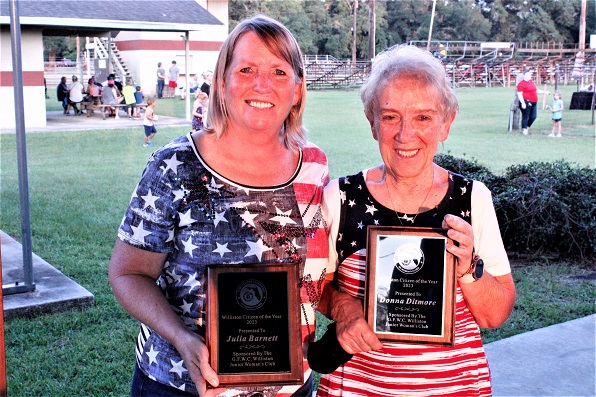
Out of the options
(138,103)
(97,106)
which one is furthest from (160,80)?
(97,106)

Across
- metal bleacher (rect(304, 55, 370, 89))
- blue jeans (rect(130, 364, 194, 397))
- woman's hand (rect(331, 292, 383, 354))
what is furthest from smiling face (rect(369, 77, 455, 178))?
metal bleacher (rect(304, 55, 370, 89))

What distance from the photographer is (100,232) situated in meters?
8.28

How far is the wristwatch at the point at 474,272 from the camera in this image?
1.97 metres

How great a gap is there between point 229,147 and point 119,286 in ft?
1.86

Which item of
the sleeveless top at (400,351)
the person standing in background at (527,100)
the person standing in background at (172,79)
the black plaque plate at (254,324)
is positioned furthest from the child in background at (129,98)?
the black plaque plate at (254,324)

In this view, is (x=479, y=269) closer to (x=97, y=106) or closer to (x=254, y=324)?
(x=254, y=324)

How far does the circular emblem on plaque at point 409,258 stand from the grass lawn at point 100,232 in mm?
1616

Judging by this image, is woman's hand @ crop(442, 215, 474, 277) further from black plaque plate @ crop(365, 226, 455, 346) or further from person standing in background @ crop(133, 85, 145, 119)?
Result: person standing in background @ crop(133, 85, 145, 119)

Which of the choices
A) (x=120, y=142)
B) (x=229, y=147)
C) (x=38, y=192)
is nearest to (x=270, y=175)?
(x=229, y=147)

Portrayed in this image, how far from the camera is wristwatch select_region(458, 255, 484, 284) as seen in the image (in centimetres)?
197

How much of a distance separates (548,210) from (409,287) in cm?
550

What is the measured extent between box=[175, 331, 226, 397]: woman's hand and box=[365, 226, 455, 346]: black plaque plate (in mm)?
489

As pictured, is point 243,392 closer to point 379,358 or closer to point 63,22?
point 379,358

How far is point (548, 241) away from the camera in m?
7.32
